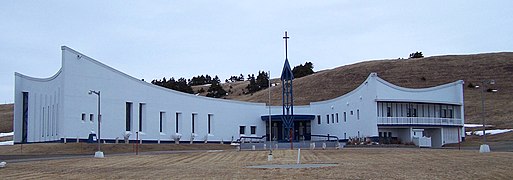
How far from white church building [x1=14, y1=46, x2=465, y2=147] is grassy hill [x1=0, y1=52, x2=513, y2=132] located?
120 ft

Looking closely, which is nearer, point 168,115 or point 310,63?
point 168,115

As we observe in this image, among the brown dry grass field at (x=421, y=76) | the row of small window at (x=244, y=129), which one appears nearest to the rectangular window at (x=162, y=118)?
the row of small window at (x=244, y=129)

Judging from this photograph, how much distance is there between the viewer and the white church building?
69062mm

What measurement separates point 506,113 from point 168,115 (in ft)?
181

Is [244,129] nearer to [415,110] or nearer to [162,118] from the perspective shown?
[162,118]

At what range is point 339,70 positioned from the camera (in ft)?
519

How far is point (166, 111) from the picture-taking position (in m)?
80.4

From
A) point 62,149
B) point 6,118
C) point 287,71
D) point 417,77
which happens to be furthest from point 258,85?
point 62,149

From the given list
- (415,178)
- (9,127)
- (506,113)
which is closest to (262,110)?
(506,113)

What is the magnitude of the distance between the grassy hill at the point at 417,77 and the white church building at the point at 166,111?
36486mm

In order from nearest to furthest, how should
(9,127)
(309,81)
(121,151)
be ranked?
(121,151)
(9,127)
(309,81)

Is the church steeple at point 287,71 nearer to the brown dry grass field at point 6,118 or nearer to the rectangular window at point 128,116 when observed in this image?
the rectangular window at point 128,116

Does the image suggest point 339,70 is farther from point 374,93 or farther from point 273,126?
point 374,93

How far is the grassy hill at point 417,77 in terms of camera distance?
127m
